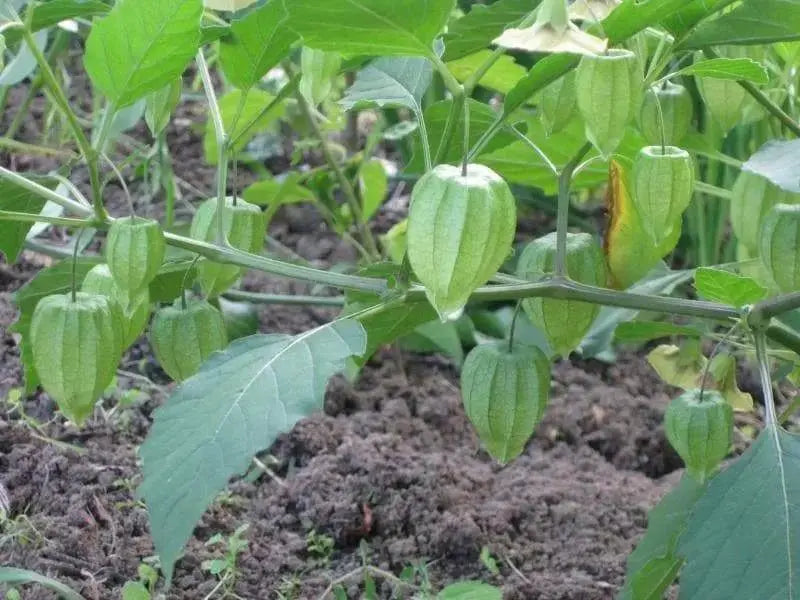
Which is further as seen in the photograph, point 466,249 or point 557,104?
point 557,104

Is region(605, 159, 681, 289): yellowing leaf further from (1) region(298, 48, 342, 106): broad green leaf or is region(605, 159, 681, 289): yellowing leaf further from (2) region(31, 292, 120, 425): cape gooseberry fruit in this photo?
(2) region(31, 292, 120, 425): cape gooseberry fruit

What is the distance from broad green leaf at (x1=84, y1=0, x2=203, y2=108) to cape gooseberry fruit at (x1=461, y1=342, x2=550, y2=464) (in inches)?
14.5

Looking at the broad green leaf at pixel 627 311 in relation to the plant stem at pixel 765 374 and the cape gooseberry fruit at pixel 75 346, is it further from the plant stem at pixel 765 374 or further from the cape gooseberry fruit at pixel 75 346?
the cape gooseberry fruit at pixel 75 346

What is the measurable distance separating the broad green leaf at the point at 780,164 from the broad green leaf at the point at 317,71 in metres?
0.36

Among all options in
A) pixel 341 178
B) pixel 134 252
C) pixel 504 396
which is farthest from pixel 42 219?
pixel 341 178

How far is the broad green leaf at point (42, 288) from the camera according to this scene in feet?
3.37

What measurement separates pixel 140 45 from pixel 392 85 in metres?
0.27

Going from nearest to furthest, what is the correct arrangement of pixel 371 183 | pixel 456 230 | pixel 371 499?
pixel 456 230, pixel 371 499, pixel 371 183

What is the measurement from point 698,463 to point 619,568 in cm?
37

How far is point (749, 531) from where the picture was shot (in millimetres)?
807

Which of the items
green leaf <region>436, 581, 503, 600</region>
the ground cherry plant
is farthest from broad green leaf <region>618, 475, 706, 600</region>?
green leaf <region>436, 581, 503, 600</region>

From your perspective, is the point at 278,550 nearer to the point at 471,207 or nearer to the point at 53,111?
the point at 471,207

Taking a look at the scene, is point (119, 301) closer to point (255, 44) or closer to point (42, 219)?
point (42, 219)

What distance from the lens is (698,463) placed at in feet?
3.04
